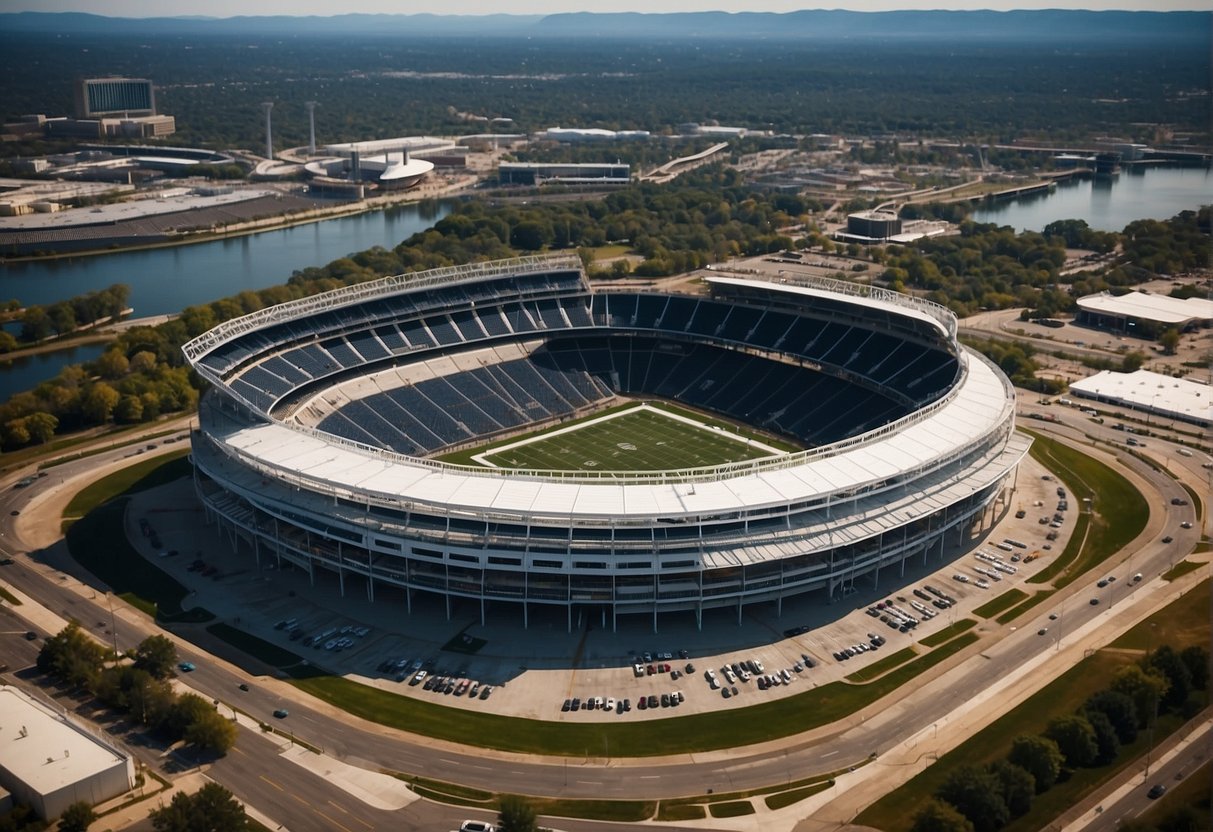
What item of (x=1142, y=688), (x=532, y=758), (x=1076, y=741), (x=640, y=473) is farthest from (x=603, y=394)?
(x=1076, y=741)

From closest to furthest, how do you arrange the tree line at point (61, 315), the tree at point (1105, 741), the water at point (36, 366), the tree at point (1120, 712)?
the tree at point (1105, 741)
the tree at point (1120, 712)
the water at point (36, 366)
the tree line at point (61, 315)

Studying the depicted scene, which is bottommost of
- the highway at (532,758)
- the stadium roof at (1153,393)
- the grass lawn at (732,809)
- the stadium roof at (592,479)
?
the grass lawn at (732,809)

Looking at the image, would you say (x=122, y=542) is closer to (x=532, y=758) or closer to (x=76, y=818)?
(x=76, y=818)

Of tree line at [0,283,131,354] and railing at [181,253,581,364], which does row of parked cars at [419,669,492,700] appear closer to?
railing at [181,253,581,364]

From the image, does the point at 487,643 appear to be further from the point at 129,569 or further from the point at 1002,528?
the point at 1002,528

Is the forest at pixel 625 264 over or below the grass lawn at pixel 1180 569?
over

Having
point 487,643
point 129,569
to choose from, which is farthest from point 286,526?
point 487,643

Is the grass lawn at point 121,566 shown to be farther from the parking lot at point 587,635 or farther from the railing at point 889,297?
the railing at point 889,297

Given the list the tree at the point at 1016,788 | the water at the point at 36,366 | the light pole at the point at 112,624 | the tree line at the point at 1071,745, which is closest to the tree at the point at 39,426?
the water at the point at 36,366
